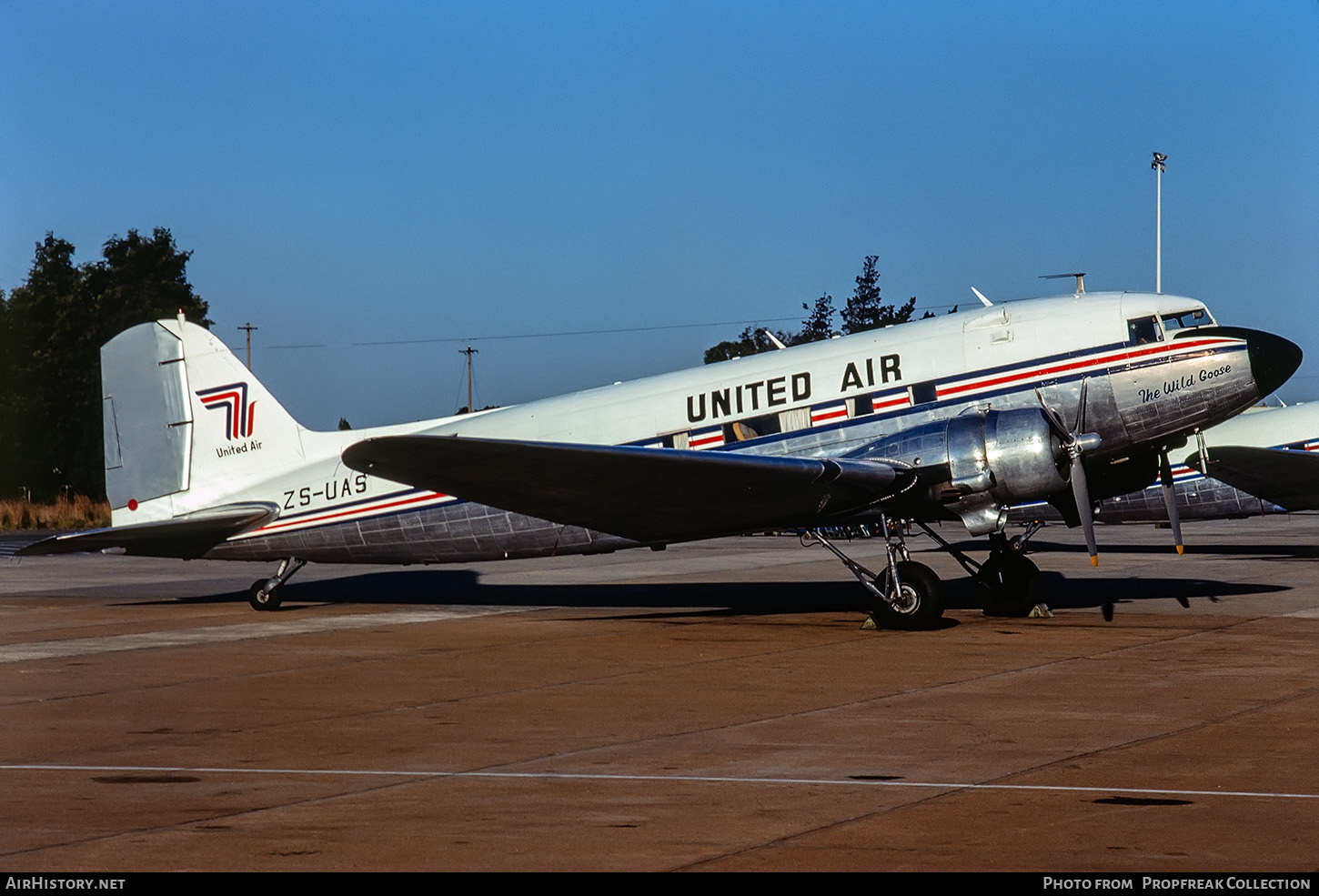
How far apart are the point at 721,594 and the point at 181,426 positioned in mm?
9162

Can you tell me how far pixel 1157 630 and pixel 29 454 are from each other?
136ft

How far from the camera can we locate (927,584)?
15.7 m

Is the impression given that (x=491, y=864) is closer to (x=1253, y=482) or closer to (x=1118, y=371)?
(x=1118, y=371)

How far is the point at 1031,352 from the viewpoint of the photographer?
659 inches

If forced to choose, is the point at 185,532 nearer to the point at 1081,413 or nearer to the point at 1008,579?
the point at 1008,579

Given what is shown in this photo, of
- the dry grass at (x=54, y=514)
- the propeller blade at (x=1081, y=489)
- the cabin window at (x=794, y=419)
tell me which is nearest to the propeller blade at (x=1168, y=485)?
the propeller blade at (x=1081, y=489)

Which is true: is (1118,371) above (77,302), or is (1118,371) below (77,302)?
below

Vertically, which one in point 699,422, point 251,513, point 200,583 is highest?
point 699,422

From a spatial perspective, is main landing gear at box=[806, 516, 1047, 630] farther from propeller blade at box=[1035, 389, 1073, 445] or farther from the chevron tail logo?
the chevron tail logo

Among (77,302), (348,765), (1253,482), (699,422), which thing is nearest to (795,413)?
(699,422)

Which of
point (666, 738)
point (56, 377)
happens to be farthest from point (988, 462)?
point (56, 377)

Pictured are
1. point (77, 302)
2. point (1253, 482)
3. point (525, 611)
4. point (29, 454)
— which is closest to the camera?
point (525, 611)

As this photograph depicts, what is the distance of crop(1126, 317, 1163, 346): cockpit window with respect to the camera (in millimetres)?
16391

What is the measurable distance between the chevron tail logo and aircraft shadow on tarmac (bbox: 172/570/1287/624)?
292cm
